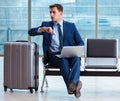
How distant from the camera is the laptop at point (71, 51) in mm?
4363

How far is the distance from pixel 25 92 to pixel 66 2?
629cm

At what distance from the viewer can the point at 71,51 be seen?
445 centimetres

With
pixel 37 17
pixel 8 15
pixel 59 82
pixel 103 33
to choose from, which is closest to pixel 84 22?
pixel 103 33

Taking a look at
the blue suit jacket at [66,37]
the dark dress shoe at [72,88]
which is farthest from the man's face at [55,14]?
the dark dress shoe at [72,88]

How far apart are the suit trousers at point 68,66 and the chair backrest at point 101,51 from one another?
55cm

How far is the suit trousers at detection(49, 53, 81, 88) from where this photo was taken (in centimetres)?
432

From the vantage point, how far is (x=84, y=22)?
10.7 m

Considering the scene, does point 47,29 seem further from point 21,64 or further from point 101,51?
point 101,51

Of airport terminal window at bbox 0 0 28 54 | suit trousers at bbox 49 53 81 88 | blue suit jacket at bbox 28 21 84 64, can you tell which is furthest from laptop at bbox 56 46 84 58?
airport terminal window at bbox 0 0 28 54

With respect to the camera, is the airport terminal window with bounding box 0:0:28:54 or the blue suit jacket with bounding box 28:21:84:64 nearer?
the blue suit jacket with bounding box 28:21:84:64

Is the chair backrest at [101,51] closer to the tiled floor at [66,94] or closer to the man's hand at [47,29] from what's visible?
the tiled floor at [66,94]

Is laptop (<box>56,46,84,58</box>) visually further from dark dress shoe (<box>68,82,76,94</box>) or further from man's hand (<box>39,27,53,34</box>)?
dark dress shoe (<box>68,82,76,94</box>)

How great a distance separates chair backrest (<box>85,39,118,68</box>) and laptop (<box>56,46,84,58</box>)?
566 mm

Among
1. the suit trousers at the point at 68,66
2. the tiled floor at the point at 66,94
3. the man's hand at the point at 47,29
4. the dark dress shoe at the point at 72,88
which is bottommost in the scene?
the tiled floor at the point at 66,94
